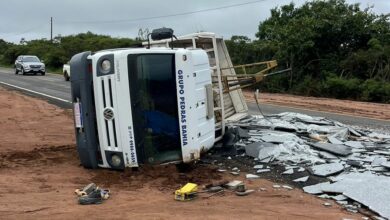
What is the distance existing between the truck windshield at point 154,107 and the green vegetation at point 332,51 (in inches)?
736

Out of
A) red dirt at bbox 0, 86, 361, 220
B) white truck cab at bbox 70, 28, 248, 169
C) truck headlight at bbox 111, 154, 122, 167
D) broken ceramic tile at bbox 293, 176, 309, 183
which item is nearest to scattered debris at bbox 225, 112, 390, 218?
broken ceramic tile at bbox 293, 176, 309, 183

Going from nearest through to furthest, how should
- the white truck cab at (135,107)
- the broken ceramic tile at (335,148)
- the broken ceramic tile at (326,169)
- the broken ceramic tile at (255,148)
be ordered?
the white truck cab at (135,107) < the broken ceramic tile at (326,169) < the broken ceramic tile at (335,148) < the broken ceramic tile at (255,148)

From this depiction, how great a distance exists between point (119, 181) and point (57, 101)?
43.6 feet

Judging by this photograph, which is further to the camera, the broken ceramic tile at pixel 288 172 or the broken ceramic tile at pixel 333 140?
the broken ceramic tile at pixel 333 140

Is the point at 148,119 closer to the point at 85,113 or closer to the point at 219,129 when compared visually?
the point at 85,113

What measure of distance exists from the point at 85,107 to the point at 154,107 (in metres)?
1.04

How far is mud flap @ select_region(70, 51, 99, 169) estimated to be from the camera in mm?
7684

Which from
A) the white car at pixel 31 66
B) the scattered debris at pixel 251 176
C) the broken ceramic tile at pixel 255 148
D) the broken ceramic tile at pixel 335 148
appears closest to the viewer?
the scattered debris at pixel 251 176

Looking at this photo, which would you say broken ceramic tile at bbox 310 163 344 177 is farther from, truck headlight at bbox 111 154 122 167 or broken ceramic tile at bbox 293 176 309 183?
truck headlight at bbox 111 154 122 167

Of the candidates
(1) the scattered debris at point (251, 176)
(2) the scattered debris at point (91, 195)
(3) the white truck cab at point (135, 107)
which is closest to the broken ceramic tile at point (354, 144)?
(1) the scattered debris at point (251, 176)

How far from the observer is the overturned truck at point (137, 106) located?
7430 mm

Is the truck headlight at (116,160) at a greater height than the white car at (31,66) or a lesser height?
lesser

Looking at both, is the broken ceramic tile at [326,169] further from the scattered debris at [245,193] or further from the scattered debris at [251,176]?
the scattered debris at [245,193]

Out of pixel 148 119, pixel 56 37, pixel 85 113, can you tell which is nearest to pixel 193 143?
pixel 148 119
